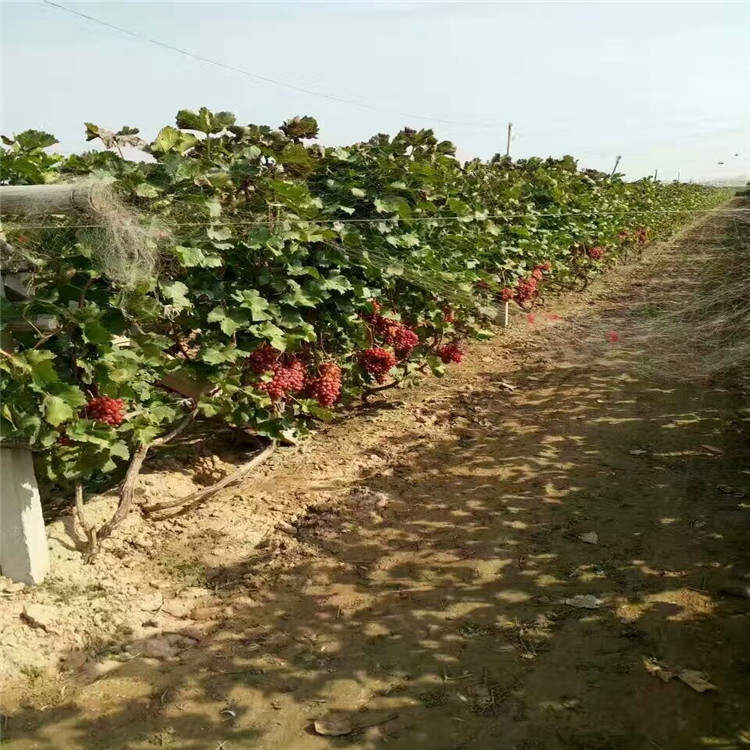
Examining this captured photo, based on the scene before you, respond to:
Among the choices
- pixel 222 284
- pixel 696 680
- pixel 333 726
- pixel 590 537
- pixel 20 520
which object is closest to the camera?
pixel 333 726

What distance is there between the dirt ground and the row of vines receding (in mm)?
731

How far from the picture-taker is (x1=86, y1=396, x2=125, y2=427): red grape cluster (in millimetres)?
3980

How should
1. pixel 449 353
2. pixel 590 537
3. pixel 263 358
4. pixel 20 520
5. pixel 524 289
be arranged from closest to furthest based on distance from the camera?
pixel 20 520 → pixel 590 537 → pixel 263 358 → pixel 449 353 → pixel 524 289

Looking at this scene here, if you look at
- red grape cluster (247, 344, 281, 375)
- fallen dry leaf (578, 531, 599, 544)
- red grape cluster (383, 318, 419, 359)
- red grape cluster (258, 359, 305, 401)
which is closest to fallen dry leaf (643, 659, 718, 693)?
fallen dry leaf (578, 531, 599, 544)

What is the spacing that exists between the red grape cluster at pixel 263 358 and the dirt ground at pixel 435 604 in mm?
996

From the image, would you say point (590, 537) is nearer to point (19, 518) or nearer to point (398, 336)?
point (398, 336)

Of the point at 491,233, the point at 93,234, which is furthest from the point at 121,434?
the point at 491,233

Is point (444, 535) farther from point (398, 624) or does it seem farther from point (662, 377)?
point (662, 377)

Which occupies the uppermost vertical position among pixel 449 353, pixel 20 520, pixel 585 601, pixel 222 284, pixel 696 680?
pixel 222 284

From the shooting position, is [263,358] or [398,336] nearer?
[263,358]

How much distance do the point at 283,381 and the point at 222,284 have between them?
32.8 inches

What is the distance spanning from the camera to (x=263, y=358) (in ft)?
17.3

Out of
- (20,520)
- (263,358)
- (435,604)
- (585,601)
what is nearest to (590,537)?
(585,601)

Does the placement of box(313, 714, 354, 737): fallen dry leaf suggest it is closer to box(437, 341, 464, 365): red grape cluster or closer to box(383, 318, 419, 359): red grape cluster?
box(383, 318, 419, 359): red grape cluster
